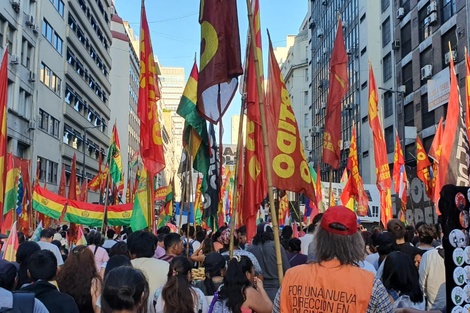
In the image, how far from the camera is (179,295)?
4.49 meters

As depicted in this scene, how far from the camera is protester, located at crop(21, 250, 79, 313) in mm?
4176

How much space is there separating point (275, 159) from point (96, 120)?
5171 cm

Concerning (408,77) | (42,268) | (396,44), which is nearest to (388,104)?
(408,77)

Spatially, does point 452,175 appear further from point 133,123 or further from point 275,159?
point 133,123

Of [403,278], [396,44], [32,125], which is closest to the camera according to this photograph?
[403,278]

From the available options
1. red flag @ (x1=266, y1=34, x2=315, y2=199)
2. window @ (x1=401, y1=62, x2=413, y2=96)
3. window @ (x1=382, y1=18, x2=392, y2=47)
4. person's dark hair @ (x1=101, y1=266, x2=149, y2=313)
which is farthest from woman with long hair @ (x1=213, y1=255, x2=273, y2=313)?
window @ (x1=382, y1=18, x2=392, y2=47)

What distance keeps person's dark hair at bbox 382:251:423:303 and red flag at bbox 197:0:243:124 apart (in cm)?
264

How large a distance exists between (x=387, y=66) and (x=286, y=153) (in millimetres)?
34571

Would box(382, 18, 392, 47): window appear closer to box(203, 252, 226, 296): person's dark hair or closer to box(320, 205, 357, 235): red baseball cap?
box(203, 252, 226, 296): person's dark hair

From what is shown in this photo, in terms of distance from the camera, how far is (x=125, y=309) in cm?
338

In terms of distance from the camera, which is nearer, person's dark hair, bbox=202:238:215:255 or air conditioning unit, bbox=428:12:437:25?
person's dark hair, bbox=202:238:215:255

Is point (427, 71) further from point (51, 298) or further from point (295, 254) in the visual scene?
point (51, 298)

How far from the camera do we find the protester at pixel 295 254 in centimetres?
754

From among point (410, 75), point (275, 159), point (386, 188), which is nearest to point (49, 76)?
point (410, 75)
